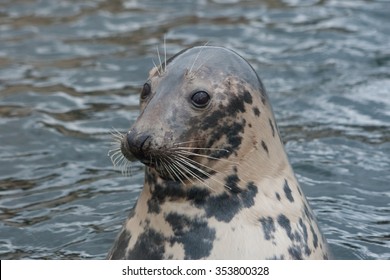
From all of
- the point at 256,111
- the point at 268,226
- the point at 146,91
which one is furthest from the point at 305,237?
the point at 146,91

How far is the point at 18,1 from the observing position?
1448 cm

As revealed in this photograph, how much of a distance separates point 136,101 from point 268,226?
4973mm

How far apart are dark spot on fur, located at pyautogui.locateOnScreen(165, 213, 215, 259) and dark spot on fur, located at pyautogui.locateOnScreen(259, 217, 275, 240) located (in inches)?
10.5

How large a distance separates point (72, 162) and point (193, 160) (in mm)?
3681

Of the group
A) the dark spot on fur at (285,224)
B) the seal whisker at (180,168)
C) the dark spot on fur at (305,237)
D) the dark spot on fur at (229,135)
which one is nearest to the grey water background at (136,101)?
the dark spot on fur at (305,237)

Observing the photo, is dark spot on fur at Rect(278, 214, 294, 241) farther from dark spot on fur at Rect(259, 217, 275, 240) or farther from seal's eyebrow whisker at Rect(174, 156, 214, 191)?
seal's eyebrow whisker at Rect(174, 156, 214, 191)

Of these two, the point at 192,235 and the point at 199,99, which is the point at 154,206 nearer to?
the point at 192,235

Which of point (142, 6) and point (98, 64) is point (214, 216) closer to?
point (98, 64)

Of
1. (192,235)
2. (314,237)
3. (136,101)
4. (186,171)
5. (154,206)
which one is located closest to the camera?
(186,171)

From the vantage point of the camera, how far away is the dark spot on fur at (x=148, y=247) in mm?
6258

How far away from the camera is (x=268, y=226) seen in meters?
6.22

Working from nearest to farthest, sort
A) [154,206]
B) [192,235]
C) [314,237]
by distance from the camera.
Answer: [192,235] < [154,206] < [314,237]

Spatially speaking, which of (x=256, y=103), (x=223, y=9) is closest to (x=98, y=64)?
(x=223, y=9)

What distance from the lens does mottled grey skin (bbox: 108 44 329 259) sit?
20.2 feet
